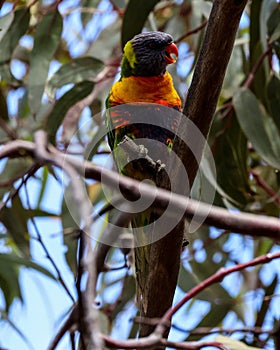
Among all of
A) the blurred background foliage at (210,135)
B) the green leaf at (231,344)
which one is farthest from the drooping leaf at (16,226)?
the green leaf at (231,344)

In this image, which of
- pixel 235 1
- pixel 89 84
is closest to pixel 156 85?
pixel 89 84

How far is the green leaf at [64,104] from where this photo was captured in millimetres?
1905

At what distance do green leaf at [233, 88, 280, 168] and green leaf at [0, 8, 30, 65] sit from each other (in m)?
0.67

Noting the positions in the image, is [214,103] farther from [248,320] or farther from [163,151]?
[248,320]

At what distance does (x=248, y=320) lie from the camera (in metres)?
2.25

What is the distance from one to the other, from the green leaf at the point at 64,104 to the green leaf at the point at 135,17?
0.21 m

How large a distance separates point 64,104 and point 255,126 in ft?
1.85

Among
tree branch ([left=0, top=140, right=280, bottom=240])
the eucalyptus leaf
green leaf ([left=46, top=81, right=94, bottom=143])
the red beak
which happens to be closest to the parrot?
the red beak

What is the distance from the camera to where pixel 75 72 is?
199 centimetres

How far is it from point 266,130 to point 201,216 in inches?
55.5

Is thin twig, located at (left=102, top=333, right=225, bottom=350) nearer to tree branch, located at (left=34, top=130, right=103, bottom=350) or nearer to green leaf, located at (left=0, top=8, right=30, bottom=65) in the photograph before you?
tree branch, located at (left=34, top=130, right=103, bottom=350)

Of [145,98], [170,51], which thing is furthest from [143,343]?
[170,51]

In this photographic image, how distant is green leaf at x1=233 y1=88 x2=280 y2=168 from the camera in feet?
5.94

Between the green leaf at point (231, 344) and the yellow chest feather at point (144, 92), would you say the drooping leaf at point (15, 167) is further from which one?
the green leaf at point (231, 344)
